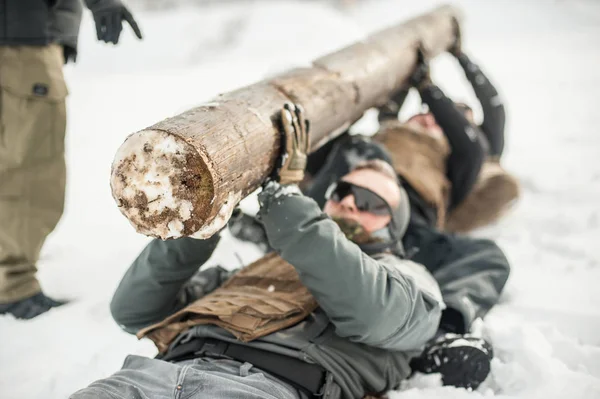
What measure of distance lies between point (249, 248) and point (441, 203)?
3.83 feet

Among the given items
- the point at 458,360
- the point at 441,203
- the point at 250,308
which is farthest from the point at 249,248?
the point at 458,360

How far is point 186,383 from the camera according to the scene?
149 cm

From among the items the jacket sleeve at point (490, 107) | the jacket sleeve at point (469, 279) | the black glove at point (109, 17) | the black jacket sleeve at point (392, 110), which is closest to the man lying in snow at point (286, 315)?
the jacket sleeve at point (469, 279)

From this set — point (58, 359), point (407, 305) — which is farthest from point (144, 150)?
point (58, 359)

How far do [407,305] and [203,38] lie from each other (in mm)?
8765

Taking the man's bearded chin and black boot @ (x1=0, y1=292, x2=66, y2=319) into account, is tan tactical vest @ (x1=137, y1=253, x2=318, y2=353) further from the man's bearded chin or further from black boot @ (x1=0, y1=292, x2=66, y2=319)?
black boot @ (x1=0, y1=292, x2=66, y2=319)

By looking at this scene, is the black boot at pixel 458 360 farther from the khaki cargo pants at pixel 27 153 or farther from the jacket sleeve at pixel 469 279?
the khaki cargo pants at pixel 27 153

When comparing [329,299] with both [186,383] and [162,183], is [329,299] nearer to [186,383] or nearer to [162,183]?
[186,383]

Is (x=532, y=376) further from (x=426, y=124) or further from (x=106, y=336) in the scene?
(x=426, y=124)

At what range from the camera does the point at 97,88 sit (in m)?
6.36

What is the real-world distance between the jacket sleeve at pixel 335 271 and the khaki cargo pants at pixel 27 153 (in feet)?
4.24

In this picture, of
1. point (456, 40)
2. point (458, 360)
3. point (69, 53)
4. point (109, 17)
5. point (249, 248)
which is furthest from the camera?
point (456, 40)

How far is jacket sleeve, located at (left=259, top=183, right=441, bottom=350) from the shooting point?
5.15 feet

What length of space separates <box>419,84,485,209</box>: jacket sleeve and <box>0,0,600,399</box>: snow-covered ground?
0.41 m
